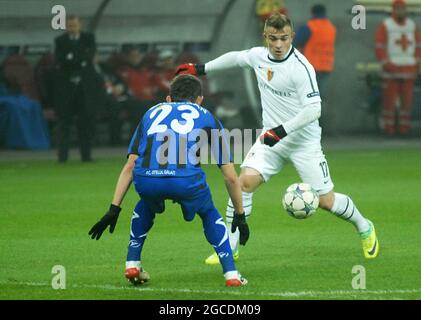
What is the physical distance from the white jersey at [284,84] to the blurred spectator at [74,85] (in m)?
8.96

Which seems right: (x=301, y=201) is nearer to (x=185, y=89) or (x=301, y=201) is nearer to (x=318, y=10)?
(x=185, y=89)

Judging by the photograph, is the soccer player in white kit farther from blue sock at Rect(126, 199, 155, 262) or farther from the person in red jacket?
the person in red jacket

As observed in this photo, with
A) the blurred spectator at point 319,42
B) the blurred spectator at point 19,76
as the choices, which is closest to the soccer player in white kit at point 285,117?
the blurred spectator at point 319,42

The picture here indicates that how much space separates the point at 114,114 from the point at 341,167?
4.71 meters

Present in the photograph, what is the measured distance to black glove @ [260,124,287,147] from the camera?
9.73m

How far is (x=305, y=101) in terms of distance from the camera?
1003 centimetres

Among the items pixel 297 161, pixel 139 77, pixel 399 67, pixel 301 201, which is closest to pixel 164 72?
pixel 139 77

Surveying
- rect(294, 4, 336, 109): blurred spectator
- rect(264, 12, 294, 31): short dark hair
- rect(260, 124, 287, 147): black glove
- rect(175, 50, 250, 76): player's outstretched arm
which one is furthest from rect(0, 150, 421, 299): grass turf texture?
rect(294, 4, 336, 109): blurred spectator

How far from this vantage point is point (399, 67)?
23.8m

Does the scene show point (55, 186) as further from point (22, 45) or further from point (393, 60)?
point (393, 60)

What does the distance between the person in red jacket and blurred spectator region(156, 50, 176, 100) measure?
402cm

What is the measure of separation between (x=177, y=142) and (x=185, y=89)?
0.48 meters

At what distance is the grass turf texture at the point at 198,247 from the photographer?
8891 mm

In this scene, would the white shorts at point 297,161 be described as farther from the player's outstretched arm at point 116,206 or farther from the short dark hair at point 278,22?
the player's outstretched arm at point 116,206
